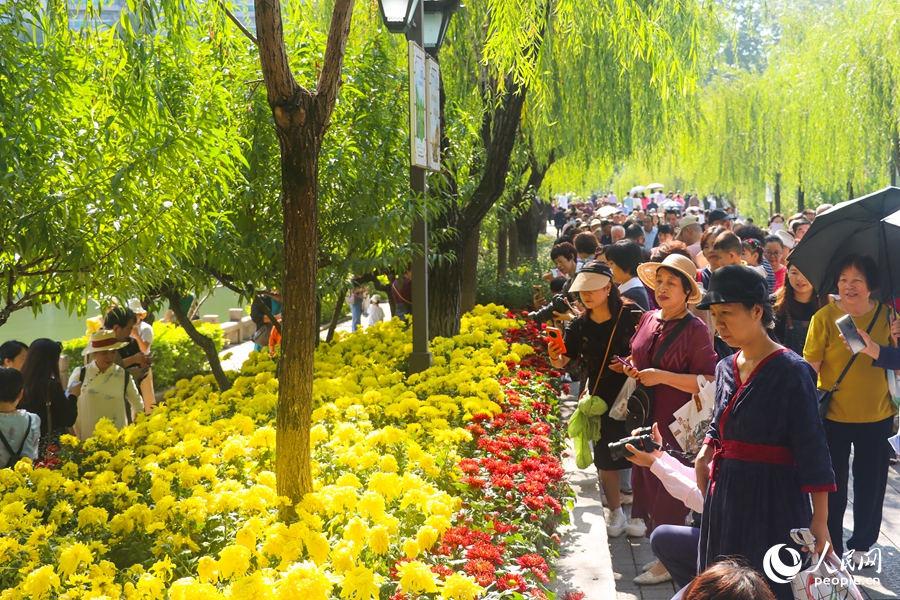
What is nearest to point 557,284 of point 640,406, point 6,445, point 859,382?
point 640,406

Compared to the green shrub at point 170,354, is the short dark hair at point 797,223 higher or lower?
higher

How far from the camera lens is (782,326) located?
6387 millimetres

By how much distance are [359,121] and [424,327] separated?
6.19 ft

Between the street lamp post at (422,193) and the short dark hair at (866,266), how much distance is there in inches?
133

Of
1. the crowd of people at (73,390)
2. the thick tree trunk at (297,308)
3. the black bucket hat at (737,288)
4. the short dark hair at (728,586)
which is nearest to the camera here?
the short dark hair at (728,586)

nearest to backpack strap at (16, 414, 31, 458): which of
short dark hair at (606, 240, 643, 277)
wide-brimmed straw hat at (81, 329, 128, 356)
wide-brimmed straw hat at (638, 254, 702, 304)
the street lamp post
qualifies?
wide-brimmed straw hat at (81, 329, 128, 356)

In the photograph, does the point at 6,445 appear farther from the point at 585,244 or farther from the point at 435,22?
the point at 585,244

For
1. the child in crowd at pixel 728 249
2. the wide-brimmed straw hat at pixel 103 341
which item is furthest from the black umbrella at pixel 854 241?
the wide-brimmed straw hat at pixel 103 341

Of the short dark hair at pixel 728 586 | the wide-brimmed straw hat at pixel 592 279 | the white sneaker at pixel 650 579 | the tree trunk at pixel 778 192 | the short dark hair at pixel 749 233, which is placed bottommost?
the white sneaker at pixel 650 579

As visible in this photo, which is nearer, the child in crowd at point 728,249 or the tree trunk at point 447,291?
the child in crowd at point 728,249

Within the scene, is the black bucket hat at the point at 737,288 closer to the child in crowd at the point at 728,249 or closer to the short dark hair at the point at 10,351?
the child in crowd at the point at 728,249

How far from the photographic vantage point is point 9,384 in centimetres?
499

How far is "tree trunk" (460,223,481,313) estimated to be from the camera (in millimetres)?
10281

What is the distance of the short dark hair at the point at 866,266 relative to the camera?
14.4 feet
